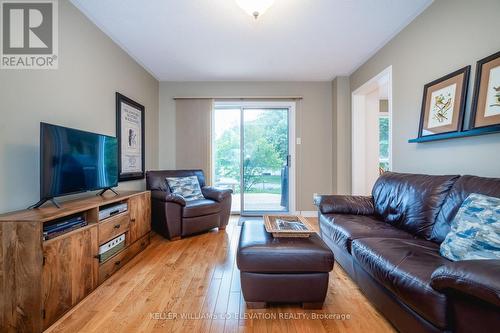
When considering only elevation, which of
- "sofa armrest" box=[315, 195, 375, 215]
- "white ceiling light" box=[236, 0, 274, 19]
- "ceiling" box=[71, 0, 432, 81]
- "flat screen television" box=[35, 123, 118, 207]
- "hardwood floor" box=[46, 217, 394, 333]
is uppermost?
"ceiling" box=[71, 0, 432, 81]

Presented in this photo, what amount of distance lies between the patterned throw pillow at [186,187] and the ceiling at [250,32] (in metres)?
1.80

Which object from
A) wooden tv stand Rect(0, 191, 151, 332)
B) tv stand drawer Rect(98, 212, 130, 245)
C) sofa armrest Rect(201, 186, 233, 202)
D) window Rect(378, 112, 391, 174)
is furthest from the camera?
window Rect(378, 112, 391, 174)

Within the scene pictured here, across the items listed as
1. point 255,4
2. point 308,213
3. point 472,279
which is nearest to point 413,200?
point 472,279

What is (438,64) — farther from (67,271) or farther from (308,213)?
(67,271)

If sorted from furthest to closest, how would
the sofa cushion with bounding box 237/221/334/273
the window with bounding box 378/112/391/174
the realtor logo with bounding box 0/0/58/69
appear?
the window with bounding box 378/112/391/174 < the realtor logo with bounding box 0/0/58/69 < the sofa cushion with bounding box 237/221/334/273

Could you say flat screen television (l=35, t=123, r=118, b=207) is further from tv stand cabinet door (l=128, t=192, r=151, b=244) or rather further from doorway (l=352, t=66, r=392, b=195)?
doorway (l=352, t=66, r=392, b=195)

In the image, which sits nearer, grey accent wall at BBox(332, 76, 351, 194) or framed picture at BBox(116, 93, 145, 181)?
framed picture at BBox(116, 93, 145, 181)

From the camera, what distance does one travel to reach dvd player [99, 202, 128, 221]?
189 centimetres

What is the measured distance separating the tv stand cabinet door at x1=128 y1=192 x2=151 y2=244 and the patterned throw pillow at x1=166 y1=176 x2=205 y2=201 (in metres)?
0.60

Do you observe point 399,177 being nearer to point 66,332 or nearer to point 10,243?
point 66,332

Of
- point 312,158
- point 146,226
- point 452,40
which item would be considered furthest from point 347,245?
point 312,158

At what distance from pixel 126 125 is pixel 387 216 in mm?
3367

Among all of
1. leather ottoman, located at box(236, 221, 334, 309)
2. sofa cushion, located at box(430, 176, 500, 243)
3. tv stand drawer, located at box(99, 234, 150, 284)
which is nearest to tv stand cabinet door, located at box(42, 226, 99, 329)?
tv stand drawer, located at box(99, 234, 150, 284)

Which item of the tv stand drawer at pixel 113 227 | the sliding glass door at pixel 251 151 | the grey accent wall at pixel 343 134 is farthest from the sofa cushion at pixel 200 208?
the grey accent wall at pixel 343 134
